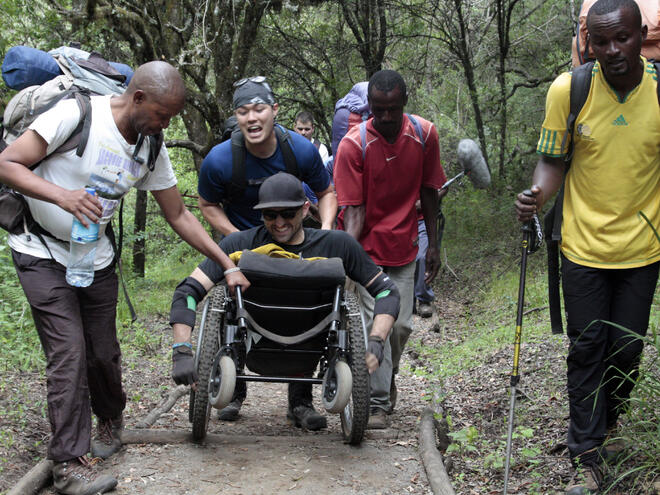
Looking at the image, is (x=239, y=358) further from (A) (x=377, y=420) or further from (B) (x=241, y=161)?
(B) (x=241, y=161)

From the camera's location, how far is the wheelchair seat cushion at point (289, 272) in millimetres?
4328

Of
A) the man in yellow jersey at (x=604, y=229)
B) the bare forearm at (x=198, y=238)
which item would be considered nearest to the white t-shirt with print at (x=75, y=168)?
the bare forearm at (x=198, y=238)

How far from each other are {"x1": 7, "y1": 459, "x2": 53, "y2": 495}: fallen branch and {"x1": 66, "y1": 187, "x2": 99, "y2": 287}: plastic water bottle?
0.98 m

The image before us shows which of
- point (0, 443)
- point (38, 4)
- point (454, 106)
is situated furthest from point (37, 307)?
point (454, 106)

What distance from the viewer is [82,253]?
4.03m

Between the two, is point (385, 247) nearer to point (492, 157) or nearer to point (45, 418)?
point (45, 418)

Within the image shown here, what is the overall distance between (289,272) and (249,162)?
1138 millimetres

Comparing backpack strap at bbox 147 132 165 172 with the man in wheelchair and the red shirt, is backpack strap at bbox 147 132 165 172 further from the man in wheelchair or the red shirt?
the red shirt

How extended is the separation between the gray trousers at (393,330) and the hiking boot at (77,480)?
2.04 metres

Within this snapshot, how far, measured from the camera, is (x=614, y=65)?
355 cm

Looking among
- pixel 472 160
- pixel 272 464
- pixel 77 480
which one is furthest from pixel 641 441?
pixel 472 160

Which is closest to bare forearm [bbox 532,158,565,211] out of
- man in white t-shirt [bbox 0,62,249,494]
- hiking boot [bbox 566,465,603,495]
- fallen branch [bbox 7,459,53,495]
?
hiking boot [bbox 566,465,603,495]

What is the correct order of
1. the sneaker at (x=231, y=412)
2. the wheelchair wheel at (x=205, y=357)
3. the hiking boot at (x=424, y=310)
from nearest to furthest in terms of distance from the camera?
1. the wheelchair wheel at (x=205, y=357)
2. the sneaker at (x=231, y=412)
3. the hiking boot at (x=424, y=310)

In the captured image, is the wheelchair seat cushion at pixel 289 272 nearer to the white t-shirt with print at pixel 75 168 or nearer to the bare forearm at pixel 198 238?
the bare forearm at pixel 198 238
